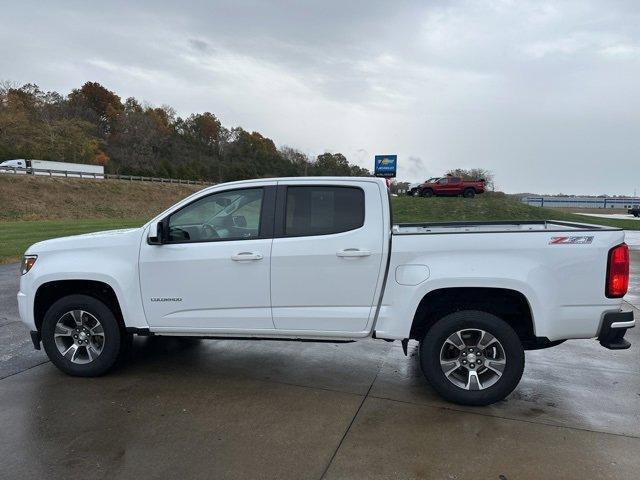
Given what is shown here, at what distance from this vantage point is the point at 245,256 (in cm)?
396

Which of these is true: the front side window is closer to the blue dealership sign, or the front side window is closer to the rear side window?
the rear side window

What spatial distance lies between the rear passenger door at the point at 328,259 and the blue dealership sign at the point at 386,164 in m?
35.9

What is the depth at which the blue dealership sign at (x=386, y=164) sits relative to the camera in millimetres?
39250

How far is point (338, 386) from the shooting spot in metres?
4.21

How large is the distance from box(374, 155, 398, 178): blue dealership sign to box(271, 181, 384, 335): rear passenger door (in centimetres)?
3594

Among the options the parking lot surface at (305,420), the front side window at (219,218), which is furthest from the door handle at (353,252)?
the parking lot surface at (305,420)

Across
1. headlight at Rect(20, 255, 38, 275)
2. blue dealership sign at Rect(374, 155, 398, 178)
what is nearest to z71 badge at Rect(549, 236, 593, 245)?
headlight at Rect(20, 255, 38, 275)

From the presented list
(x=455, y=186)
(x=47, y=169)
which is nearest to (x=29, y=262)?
(x=455, y=186)

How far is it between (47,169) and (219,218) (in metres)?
47.4

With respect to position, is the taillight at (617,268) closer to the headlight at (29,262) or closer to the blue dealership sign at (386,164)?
the headlight at (29,262)

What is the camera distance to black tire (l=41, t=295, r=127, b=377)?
4.26 m

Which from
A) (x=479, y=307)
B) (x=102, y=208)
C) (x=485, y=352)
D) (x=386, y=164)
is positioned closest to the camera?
(x=485, y=352)

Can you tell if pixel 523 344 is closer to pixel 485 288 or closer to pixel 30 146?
pixel 485 288

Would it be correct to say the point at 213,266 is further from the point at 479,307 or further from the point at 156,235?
the point at 479,307
